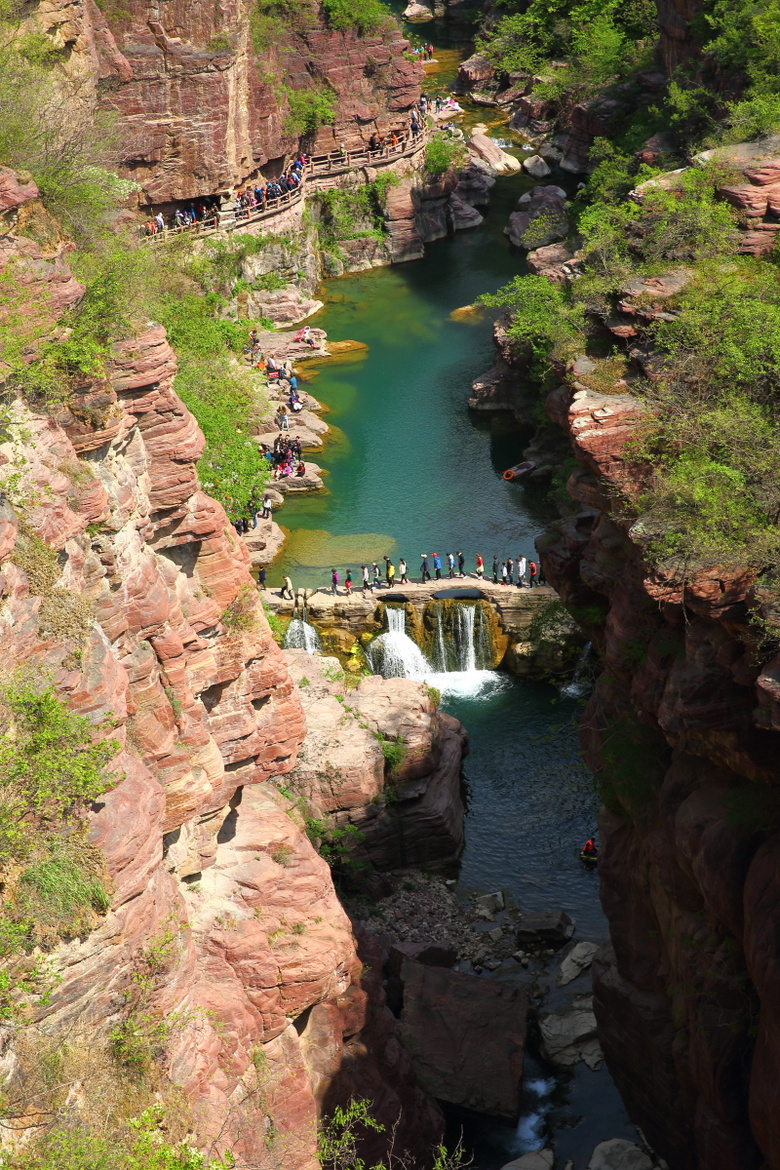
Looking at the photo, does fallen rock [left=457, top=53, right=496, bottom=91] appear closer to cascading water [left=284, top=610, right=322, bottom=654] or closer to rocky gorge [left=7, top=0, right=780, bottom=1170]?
rocky gorge [left=7, top=0, right=780, bottom=1170]

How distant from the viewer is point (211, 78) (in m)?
63.0

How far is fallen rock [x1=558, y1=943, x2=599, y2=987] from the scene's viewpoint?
3216 centimetres

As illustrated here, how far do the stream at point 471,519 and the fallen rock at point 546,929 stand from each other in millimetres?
645

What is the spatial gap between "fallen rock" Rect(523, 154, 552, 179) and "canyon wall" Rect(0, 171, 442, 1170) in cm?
6107

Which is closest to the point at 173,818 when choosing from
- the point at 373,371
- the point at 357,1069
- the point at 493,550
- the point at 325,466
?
the point at 357,1069

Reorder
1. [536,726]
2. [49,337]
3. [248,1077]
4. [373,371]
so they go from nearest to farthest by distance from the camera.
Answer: [49,337] < [248,1077] < [536,726] < [373,371]

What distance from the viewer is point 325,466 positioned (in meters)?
55.3

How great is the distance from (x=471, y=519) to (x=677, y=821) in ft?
97.8

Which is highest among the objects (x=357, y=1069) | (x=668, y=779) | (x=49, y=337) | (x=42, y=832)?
(x=49, y=337)

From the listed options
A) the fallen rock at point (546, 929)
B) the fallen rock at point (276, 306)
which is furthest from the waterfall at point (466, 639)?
the fallen rock at point (276, 306)

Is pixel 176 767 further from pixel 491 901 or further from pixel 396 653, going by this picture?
pixel 396 653

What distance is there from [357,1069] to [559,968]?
30.5 ft

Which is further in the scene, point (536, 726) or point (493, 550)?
point (493, 550)

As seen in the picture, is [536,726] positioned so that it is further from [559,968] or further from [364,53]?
[364,53]
